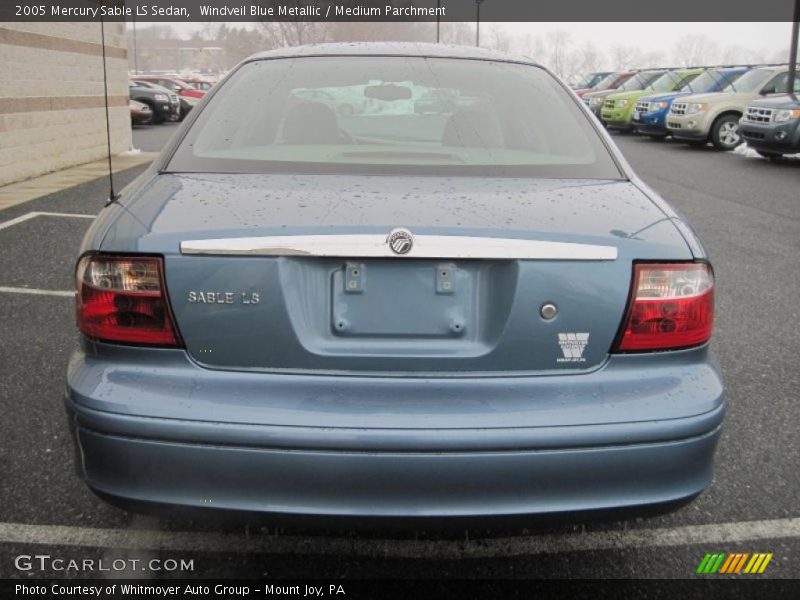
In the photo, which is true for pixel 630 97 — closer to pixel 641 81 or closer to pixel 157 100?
pixel 641 81

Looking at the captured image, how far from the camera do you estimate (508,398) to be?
1.96 meters

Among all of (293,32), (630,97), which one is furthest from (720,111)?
(293,32)

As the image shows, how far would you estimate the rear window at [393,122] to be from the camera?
253cm

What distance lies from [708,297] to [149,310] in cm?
146

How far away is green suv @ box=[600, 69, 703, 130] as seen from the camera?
2180 centimetres

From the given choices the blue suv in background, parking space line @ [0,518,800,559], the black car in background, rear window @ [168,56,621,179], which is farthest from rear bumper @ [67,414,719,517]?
the black car in background

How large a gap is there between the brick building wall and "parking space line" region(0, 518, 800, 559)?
845 cm

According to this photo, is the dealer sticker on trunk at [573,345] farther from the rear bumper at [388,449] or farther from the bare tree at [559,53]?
the bare tree at [559,53]

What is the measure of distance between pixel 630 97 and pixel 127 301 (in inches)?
857

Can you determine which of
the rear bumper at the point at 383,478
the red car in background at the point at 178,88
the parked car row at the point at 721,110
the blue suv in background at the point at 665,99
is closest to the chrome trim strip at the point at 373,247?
the rear bumper at the point at 383,478

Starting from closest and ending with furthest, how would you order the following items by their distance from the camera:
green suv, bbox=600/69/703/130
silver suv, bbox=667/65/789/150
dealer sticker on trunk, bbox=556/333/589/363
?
dealer sticker on trunk, bbox=556/333/589/363 < silver suv, bbox=667/65/789/150 < green suv, bbox=600/69/703/130

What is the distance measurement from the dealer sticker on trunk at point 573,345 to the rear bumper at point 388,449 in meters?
0.05

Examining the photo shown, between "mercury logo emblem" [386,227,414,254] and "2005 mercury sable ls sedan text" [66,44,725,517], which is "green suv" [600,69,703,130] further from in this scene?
"mercury logo emblem" [386,227,414,254]

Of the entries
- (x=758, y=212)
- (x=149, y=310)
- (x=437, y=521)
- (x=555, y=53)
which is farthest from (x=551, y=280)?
(x=555, y=53)
